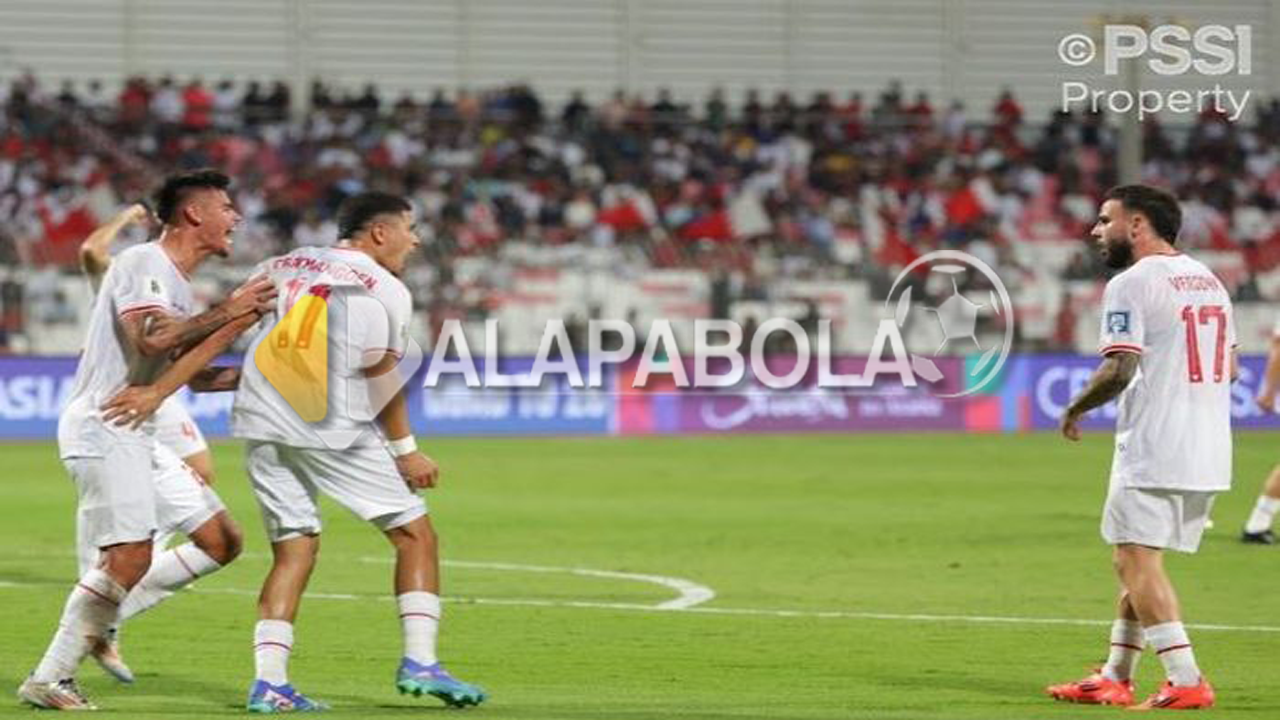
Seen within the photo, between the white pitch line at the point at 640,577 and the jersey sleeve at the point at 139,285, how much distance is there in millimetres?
5282

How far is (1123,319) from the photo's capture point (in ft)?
33.5

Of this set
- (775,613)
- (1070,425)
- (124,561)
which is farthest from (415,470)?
(775,613)

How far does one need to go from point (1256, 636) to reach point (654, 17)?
32283mm

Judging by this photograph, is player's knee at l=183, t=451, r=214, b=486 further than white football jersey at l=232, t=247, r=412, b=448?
Yes

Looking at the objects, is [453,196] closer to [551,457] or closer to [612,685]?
[551,457]

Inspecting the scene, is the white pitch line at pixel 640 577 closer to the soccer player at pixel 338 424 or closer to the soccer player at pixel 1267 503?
the soccer player at pixel 338 424

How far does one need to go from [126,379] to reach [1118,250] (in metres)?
4.30

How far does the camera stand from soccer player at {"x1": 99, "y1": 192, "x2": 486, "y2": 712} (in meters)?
9.80

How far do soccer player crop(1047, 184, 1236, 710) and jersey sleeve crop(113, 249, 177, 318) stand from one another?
390 cm

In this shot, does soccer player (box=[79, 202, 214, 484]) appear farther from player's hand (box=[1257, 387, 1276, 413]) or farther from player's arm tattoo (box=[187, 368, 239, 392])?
player's hand (box=[1257, 387, 1276, 413])

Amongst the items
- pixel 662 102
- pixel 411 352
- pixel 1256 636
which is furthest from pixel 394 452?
pixel 662 102

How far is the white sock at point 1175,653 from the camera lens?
33.1ft

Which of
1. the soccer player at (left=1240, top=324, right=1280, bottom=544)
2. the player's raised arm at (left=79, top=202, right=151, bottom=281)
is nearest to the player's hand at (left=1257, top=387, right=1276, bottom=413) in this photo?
the soccer player at (left=1240, top=324, right=1280, bottom=544)
